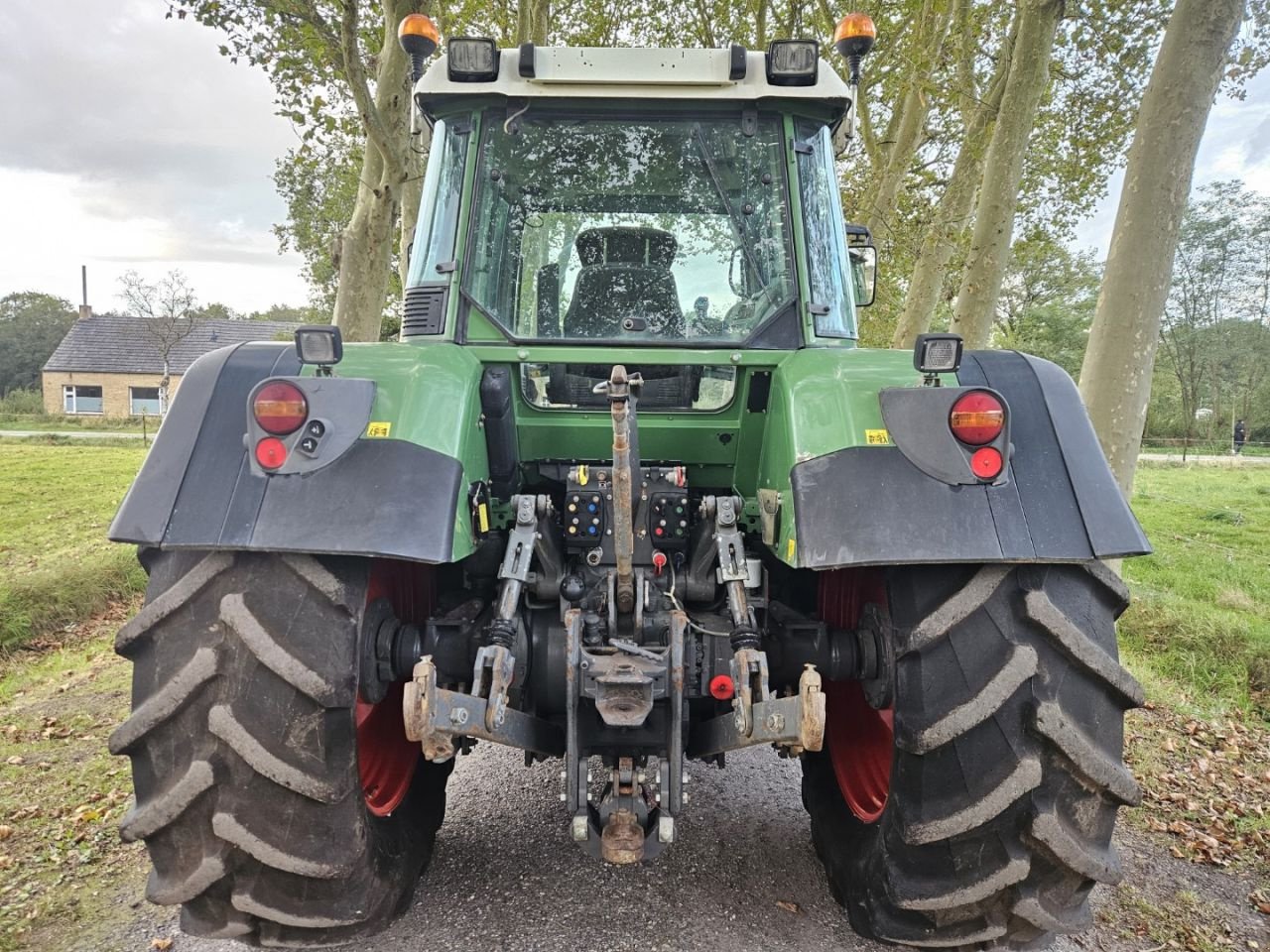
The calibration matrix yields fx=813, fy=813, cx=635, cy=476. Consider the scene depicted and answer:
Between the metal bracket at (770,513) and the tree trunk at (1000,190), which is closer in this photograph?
the metal bracket at (770,513)

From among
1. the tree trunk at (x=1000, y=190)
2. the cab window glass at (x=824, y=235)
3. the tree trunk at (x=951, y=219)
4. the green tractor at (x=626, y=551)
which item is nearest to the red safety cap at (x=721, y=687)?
the green tractor at (x=626, y=551)

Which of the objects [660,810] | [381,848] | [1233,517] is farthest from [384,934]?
[1233,517]

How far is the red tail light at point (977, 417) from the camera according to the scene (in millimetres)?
1979

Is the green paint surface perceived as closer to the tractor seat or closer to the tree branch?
the tractor seat

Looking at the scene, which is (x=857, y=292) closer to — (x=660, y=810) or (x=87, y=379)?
(x=660, y=810)

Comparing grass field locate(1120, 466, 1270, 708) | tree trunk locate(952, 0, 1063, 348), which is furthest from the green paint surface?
tree trunk locate(952, 0, 1063, 348)

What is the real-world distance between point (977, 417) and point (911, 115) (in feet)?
40.6

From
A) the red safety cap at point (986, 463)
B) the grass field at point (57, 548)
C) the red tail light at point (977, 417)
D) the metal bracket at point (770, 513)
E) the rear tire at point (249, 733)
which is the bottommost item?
the grass field at point (57, 548)

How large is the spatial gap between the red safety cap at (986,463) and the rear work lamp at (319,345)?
1.61 metres

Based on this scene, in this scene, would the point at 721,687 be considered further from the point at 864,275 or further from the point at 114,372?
the point at 114,372

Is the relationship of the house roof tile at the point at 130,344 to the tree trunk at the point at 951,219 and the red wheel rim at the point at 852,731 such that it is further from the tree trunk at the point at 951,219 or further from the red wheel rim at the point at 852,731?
the red wheel rim at the point at 852,731

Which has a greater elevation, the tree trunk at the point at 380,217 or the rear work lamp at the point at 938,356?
the tree trunk at the point at 380,217

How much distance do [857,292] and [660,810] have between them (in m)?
2.21

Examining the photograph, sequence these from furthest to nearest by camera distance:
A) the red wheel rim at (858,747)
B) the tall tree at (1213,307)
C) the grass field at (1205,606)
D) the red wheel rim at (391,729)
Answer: the tall tree at (1213,307)
the grass field at (1205,606)
the red wheel rim at (858,747)
the red wheel rim at (391,729)
